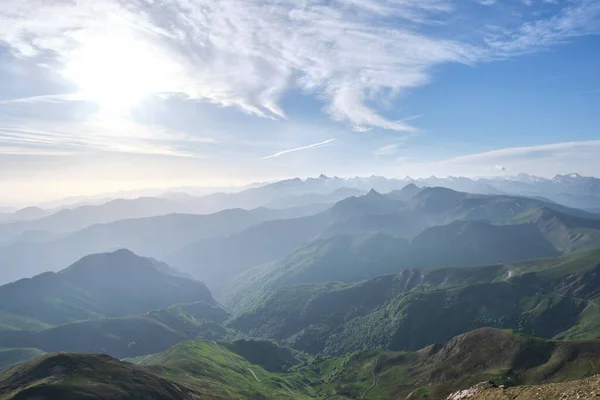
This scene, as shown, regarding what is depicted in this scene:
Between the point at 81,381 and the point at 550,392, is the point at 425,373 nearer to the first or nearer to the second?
the point at 550,392

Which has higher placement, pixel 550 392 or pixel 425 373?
pixel 550 392

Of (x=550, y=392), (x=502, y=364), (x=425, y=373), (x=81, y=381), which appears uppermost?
(x=550, y=392)

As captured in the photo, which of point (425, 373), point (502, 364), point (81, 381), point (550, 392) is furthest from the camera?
point (425, 373)

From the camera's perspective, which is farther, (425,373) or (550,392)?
(425,373)

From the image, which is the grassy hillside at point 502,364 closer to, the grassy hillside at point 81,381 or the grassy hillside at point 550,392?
the grassy hillside at point 550,392

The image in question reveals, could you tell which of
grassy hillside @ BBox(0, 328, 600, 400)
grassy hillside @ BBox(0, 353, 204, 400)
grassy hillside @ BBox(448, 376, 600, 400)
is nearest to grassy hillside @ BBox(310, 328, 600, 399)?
grassy hillside @ BBox(0, 328, 600, 400)

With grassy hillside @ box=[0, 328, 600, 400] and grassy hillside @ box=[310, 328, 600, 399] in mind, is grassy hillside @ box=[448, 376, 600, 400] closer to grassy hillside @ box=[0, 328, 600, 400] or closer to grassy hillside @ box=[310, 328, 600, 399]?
grassy hillside @ box=[0, 328, 600, 400]

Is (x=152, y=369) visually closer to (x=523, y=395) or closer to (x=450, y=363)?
(x=450, y=363)

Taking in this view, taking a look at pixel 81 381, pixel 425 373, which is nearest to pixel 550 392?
pixel 81 381

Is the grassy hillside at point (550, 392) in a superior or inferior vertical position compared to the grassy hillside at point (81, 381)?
superior

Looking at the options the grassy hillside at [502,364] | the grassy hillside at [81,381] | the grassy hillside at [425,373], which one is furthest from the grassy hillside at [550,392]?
the grassy hillside at [81,381]

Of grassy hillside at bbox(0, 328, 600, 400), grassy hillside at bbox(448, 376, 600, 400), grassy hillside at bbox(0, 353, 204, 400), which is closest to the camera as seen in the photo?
grassy hillside at bbox(448, 376, 600, 400)

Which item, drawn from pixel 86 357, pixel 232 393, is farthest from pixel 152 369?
pixel 86 357

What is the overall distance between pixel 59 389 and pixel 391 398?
501 ft
